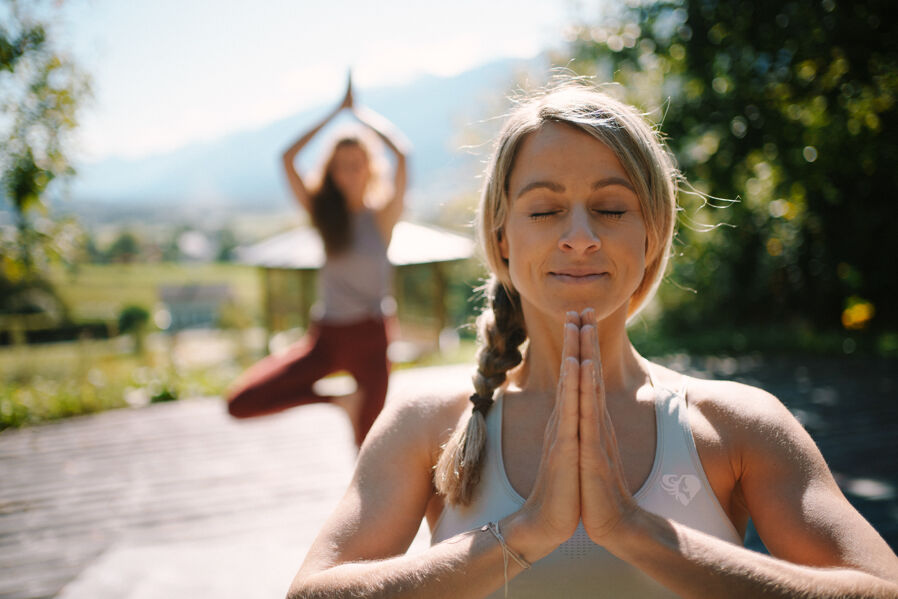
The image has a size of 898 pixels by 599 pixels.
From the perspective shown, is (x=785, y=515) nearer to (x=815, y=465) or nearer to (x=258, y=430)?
(x=815, y=465)

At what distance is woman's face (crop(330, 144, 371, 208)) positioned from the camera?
10.3 ft

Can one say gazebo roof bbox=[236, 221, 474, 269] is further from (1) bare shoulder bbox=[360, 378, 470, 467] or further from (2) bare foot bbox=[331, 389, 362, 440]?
(1) bare shoulder bbox=[360, 378, 470, 467]

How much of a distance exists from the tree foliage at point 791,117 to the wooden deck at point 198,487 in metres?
1.94

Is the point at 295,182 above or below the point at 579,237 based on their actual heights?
above

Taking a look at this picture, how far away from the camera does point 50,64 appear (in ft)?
22.7

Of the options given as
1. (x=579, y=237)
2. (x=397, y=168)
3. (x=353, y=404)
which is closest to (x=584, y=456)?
(x=579, y=237)

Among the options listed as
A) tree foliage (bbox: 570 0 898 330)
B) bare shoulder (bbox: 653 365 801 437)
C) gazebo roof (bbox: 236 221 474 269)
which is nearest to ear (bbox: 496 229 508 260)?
bare shoulder (bbox: 653 365 801 437)

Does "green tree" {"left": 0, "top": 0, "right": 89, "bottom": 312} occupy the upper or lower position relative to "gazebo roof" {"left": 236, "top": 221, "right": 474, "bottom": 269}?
upper

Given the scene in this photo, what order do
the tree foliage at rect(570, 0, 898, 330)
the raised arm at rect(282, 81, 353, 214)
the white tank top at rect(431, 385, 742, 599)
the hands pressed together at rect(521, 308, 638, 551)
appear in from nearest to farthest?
the hands pressed together at rect(521, 308, 638, 551) → the white tank top at rect(431, 385, 742, 599) → the raised arm at rect(282, 81, 353, 214) → the tree foliage at rect(570, 0, 898, 330)

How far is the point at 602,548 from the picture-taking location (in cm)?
110

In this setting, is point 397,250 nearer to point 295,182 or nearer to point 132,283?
point 295,182

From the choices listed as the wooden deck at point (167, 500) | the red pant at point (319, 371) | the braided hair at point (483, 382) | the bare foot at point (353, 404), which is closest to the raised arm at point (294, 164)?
the red pant at point (319, 371)

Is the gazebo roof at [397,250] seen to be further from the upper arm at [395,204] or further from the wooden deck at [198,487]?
the upper arm at [395,204]

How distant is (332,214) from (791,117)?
18.6 ft
